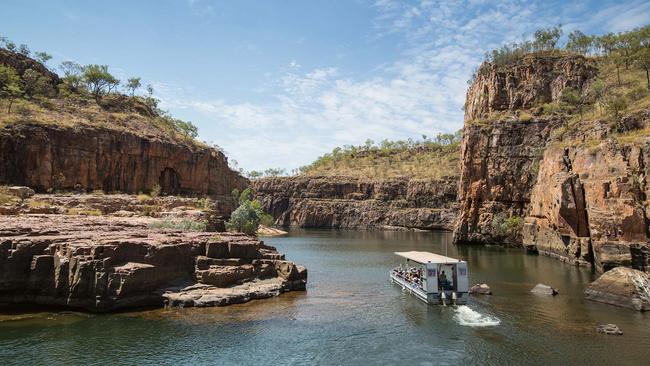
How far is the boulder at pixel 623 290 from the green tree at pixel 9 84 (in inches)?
3662

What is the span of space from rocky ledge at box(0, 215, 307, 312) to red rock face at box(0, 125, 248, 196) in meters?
38.1

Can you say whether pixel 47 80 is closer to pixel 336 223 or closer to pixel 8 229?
pixel 8 229

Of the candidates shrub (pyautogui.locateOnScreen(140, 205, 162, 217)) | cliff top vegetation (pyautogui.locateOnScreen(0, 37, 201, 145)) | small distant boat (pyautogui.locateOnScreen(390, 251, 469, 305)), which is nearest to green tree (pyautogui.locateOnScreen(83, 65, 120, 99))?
cliff top vegetation (pyautogui.locateOnScreen(0, 37, 201, 145))

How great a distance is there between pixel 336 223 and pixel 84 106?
326 feet

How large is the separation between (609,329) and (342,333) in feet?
57.3

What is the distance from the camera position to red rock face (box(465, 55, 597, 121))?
105 m

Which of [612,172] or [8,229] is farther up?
[612,172]

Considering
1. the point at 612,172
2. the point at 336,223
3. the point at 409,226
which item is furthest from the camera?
the point at 336,223

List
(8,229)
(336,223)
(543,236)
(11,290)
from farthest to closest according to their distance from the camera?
(336,223)
(543,236)
(8,229)
(11,290)

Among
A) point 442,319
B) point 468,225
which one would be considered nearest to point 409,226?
point 468,225

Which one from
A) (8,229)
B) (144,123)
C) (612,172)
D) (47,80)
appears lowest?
(8,229)

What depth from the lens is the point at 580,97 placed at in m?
97.8

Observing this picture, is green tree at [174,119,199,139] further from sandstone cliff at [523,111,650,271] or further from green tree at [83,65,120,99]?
sandstone cliff at [523,111,650,271]

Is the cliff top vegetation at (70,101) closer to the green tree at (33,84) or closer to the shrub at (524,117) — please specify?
the green tree at (33,84)
